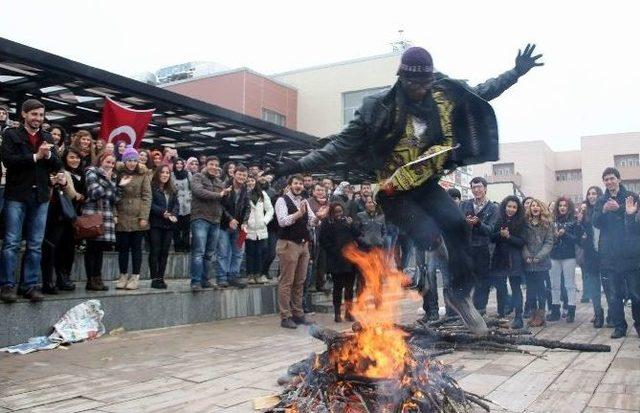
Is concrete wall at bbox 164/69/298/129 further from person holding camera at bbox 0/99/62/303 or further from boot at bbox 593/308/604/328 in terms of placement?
boot at bbox 593/308/604/328

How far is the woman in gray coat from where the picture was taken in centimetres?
872

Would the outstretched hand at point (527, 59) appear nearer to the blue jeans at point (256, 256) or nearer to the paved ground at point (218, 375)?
the paved ground at point (218, 375)

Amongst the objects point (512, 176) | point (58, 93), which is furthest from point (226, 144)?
point (512, 176)

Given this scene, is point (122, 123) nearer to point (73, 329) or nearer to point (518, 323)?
point (73, 329)

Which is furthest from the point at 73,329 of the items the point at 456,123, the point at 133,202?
the point at 456,123

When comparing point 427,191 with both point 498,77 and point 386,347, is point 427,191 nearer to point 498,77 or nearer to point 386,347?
point 498,77

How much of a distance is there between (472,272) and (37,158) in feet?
16.9

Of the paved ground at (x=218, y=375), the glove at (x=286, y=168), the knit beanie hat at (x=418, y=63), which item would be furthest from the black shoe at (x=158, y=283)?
the knit beanie hat at (x=418, y=63)

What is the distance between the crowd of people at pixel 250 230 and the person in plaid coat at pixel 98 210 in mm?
18

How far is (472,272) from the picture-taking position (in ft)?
16.5

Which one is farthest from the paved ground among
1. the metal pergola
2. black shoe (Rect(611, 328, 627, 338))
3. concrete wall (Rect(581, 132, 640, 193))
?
concrete wall (Rect(581, 132, 640, 193))

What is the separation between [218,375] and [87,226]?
3282 millimetres

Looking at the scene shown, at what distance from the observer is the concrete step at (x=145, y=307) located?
20.9ft

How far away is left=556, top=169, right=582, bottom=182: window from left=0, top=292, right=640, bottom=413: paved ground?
5678cm
